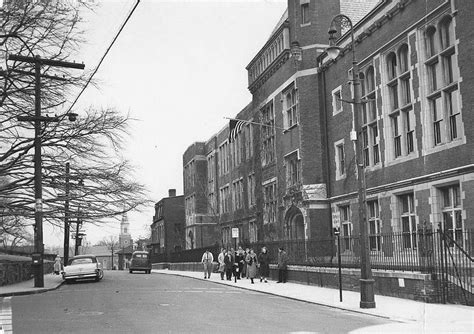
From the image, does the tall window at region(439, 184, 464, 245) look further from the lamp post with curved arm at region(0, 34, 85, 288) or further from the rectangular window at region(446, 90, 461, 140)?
the lamp post with curved arm at region(0, 34, 85, 288)

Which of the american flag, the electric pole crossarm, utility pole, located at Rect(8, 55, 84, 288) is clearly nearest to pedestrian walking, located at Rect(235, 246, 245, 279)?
utility pole, located at Rect(8, 55, 84, 288)

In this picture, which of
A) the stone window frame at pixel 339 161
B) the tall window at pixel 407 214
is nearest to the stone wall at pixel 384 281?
the tall window at pixel 407 214

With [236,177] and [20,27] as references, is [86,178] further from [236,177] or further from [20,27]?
[236,177]

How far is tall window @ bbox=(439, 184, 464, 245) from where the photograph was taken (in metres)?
20.5

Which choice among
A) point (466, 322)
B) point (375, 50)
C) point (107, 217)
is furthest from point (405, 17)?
point (107, 217)

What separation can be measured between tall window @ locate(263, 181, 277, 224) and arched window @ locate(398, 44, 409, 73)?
14.4 meters

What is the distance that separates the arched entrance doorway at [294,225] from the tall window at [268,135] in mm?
5123

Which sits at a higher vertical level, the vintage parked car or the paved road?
the vintage parked car

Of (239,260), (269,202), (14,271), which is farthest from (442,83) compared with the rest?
(14,271)

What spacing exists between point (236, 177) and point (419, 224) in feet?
94.5

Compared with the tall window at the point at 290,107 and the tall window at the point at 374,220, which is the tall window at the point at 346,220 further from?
the tall window at the point at 290,107

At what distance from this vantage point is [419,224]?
2261 centimetres

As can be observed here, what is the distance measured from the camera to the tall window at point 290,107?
3352 cm

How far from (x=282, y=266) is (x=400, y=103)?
9673 mm
